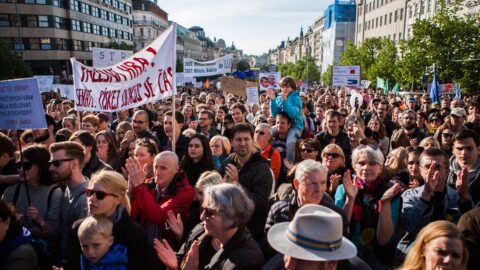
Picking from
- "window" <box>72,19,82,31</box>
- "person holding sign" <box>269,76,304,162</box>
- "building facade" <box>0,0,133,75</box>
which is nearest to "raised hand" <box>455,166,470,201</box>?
"person holding sign" <box>269,76,304,162</box>

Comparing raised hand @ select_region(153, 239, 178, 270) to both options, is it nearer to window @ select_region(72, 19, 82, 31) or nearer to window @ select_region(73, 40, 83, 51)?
window @ select_region(73, 40, 83, 51)

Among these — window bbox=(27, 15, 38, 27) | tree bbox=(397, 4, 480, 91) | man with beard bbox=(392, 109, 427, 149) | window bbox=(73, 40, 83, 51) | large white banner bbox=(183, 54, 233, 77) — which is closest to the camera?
man with beard bbox=(392, 109, 427, 149)

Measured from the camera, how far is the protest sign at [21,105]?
14.7 ft

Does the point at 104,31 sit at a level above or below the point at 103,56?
above

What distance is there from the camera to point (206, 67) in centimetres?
1221

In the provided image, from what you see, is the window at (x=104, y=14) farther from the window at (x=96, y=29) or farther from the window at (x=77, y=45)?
the window at (x=77, y=45)

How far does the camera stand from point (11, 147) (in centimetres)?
434

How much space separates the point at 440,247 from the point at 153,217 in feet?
7.72

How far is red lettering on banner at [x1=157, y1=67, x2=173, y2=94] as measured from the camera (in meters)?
5.62

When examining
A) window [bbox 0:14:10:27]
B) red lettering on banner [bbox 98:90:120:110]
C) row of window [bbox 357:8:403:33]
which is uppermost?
row of window [bbox 357:8:403:33]

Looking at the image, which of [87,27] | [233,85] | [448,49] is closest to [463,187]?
[233,85]

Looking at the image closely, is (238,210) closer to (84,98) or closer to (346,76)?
(84,98)

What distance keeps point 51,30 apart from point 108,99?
1959 inches

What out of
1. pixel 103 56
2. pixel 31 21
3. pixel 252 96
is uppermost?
pixel 31 21
